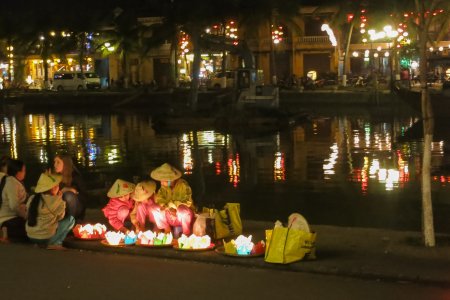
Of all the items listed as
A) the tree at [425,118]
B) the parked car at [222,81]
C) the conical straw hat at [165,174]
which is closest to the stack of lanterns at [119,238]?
the conical straw hat at [165,174]

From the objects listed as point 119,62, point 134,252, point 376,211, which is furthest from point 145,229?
point 119,62

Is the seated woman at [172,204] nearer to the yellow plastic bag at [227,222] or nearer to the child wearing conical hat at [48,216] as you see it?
the yellow plastic bag at [227,222]

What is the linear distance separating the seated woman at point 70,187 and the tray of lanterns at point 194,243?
168 cm

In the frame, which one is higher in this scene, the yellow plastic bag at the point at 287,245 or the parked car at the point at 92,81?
the parked car at the point at 92,81

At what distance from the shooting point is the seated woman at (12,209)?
9625mm

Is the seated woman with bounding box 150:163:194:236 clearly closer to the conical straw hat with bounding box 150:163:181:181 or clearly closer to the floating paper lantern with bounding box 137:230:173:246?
the conical straw hat with bounding box 150:163:181:181

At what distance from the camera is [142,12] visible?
18.8 metres

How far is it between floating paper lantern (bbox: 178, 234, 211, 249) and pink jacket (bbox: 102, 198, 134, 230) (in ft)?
3.71

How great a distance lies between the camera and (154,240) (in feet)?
29.9

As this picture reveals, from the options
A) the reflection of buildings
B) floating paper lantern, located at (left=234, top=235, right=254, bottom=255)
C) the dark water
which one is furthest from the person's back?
the reflection of buildings

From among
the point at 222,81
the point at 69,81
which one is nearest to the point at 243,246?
the point at 222,81

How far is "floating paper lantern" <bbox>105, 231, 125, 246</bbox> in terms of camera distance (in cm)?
927

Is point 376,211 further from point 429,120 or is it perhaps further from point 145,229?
point 145,229

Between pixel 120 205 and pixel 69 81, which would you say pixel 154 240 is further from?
pixel 69 81
